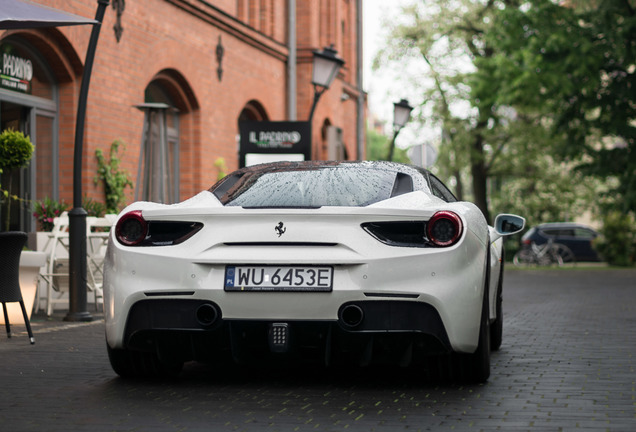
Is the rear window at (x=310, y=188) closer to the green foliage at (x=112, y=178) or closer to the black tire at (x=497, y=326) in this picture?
the black tire at (x=497, y=326)

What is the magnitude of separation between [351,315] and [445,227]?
0.73 m

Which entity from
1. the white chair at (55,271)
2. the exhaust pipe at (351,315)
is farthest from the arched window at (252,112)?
the exhaust pipe at (351,315)

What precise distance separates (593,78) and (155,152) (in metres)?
14.0

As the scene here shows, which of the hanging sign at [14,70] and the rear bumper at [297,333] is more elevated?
the hanging sign at [14,70]

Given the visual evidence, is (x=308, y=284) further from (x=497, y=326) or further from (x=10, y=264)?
(x=10, y=264)

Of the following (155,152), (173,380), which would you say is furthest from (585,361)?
(155,152)

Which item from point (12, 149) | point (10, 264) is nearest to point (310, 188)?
point (10, 264)

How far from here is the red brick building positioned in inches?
605

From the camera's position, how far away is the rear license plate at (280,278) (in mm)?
5785

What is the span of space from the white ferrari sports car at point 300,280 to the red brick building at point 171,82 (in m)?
8.41

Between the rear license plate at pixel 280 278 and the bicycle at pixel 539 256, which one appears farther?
the bicycle at pixel 539 256

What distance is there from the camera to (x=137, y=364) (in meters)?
6.64

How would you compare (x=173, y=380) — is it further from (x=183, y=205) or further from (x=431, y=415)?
(x=431, y=415)

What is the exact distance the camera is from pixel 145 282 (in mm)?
6000
